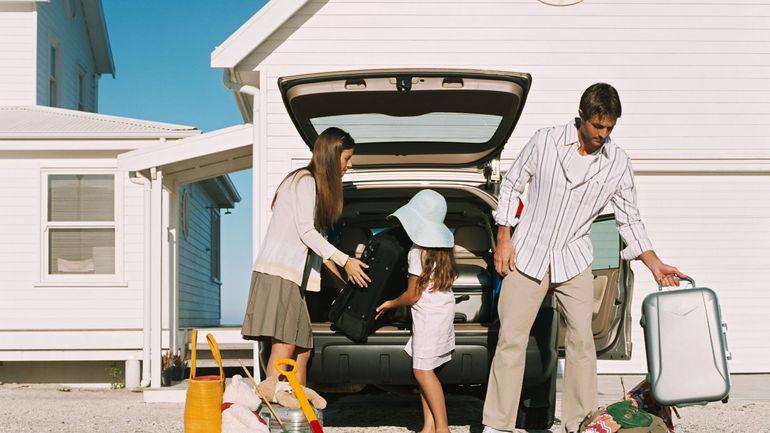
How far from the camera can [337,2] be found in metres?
10.6

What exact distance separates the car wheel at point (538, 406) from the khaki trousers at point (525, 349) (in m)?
0.76

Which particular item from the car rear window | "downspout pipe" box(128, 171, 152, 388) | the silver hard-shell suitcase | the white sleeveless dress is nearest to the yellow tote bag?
the white sleeveless dress

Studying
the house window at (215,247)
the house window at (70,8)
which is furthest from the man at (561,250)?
the house window at (215,247)

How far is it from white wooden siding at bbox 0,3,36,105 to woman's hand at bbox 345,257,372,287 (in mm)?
11458

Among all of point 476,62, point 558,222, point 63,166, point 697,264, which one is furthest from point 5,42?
point 558,222

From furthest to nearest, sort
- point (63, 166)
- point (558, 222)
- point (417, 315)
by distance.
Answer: point (63, 166) → point (417, 315) → point (558, 222)

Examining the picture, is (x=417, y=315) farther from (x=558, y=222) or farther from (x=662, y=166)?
(x=662, y=166)

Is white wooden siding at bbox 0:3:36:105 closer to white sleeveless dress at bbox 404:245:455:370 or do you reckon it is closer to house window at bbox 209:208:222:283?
house window at bbox 209:208:222:283

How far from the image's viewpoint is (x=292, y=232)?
17.1 ft

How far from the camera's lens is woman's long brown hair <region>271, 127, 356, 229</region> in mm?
5234

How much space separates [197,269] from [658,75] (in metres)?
8.49

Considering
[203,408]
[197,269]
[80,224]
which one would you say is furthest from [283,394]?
[197,269]

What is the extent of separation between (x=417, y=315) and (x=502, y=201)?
81cm

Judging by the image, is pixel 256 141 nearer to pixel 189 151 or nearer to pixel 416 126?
pixel 189 151
